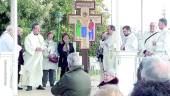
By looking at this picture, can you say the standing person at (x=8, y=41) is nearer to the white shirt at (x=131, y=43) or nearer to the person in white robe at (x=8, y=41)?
the person in white robe at (x=8, y=41)

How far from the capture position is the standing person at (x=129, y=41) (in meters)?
15.0

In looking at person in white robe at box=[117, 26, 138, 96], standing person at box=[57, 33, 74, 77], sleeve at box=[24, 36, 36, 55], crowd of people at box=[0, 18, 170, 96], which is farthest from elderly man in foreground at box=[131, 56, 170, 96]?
standing person at box=[57, 33, 74, 77]

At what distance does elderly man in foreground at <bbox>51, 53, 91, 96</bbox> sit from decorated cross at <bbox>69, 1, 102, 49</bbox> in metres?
8.08

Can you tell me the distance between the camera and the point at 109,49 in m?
15.9

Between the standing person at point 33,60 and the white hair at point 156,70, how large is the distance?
1167cm

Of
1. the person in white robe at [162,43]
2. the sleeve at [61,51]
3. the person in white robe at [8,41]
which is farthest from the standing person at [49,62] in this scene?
the person in white robe at [162,43]

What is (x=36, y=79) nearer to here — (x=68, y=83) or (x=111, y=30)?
(x=111, y=30)

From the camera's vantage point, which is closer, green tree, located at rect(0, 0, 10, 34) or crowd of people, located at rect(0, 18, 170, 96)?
crowd of people, located at rect(0, 18, 170, 96)

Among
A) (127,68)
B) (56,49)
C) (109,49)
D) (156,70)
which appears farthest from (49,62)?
(156,70)

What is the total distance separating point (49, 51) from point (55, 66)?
0.54m

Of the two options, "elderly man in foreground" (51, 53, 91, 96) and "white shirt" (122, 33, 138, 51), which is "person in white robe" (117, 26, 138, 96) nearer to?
"white shirt" (122, 33, 138, 51)

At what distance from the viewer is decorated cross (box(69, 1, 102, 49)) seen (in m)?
16.0

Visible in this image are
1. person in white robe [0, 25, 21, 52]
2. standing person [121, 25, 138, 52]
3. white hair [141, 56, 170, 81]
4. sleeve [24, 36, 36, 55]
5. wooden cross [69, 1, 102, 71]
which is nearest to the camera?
white hair [141, 56, 170, 81]

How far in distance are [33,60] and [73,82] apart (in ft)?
27.5
